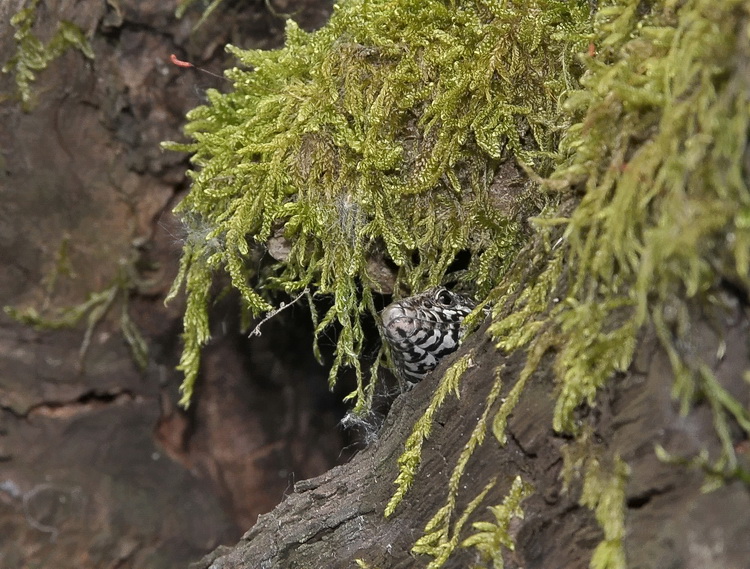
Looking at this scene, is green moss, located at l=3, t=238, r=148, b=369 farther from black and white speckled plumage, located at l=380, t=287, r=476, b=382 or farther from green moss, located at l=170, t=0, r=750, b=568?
black and white speckled plumage, located at l=380, t=287, r=476, b=382

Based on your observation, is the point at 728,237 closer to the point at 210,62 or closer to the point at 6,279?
the point at 210,62

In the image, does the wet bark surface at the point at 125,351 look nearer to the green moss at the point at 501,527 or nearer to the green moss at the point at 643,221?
the green moss at the point at 501,527

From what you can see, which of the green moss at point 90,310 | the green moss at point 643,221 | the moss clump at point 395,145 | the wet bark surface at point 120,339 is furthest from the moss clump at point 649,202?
the green moss at point 90,310

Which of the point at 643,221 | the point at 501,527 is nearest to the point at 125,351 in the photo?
the point at 501,527

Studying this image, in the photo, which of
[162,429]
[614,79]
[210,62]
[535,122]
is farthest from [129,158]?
[614,79]

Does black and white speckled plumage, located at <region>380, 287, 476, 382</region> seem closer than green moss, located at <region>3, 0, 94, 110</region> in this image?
Yes

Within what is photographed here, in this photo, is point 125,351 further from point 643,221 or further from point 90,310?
point 643,221

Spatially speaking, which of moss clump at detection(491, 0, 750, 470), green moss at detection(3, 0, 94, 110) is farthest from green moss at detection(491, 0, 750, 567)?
green moss at detection(3, 0, 94, 110)

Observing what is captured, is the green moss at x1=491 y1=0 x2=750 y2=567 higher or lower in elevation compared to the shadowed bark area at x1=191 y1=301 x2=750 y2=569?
higher
